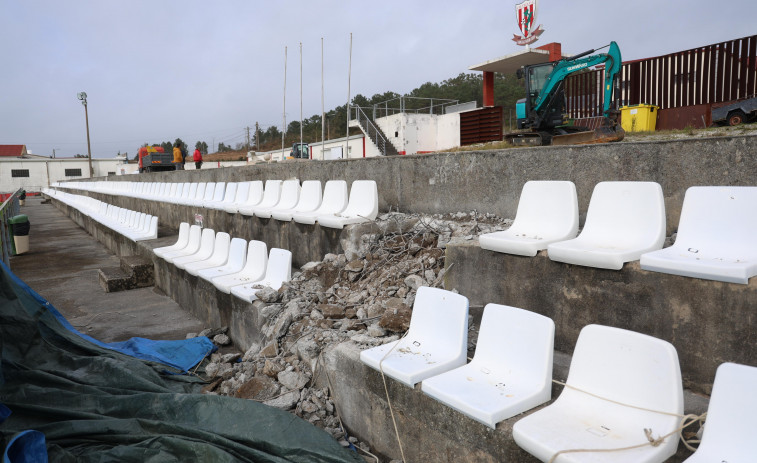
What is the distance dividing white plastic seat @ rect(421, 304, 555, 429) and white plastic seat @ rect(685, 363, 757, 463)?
1.69 ft

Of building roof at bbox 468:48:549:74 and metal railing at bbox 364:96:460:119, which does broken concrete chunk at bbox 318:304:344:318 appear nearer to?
building roof at bbox 468:48:549:74

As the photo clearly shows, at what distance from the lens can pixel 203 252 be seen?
5344 mm

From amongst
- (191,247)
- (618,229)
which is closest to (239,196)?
(191,247)

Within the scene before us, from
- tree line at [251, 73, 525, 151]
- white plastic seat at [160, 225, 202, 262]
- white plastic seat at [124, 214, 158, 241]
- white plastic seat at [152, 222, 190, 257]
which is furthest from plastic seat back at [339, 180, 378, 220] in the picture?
tree line at [251, 73, 525, 151]

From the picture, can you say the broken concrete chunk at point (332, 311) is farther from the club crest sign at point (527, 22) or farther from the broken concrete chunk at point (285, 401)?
the club crest sign at point (527, 22)

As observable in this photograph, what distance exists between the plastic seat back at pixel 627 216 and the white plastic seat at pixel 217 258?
3640mm

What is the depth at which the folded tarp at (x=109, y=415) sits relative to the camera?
1970 mm

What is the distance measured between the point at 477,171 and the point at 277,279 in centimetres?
187

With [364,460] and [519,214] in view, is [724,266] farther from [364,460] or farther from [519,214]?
[364,460]

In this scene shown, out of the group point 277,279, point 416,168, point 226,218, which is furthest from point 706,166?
point 226,218

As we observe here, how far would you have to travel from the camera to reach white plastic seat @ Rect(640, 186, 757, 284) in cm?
167

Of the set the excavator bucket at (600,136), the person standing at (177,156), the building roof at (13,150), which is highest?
the building roof at (13,150)

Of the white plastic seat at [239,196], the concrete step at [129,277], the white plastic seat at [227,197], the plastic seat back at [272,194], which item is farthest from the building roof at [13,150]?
the plastic seat back at [272,194]

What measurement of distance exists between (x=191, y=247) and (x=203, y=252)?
51cm
